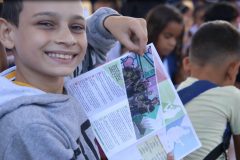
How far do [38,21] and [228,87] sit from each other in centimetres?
90

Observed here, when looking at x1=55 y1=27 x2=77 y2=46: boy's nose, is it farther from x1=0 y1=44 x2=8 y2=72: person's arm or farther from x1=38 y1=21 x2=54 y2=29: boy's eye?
x1=0 y1=44 x2=8 y2=72: person's arm

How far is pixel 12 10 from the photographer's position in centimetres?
116

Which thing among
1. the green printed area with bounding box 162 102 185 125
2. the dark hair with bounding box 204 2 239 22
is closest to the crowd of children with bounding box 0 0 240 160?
the green printed area with bounding box 162 102 185 125

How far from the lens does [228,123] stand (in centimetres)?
172

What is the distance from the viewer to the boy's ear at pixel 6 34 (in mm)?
1154

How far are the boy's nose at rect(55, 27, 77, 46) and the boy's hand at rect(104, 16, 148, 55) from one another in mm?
218

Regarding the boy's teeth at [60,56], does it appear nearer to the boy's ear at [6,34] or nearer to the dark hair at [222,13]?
the boy's ear at [6,34]

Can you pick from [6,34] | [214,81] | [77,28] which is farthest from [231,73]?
[6,34]

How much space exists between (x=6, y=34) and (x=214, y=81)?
0.99 m

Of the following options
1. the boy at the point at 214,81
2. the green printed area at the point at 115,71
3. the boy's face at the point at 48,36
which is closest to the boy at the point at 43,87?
the boy's face at the point at 48,36

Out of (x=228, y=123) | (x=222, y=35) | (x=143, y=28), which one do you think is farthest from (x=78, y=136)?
(x=222, y=35)

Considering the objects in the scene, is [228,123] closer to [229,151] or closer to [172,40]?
[229,151]

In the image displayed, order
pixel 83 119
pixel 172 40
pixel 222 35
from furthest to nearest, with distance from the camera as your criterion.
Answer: pixel 172 40, pixel 222 35, pixel 83 119

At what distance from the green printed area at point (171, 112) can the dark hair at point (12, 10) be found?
524 millimetres
